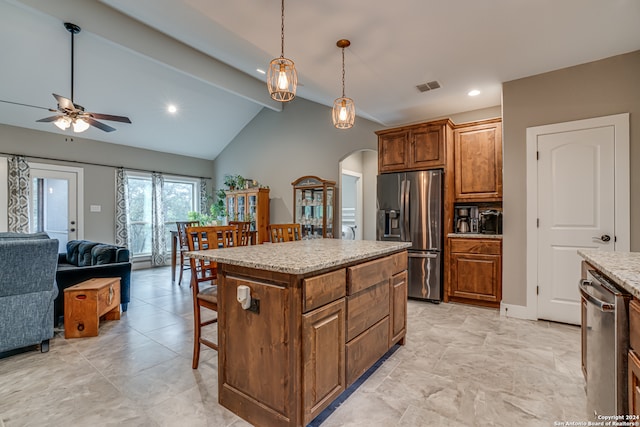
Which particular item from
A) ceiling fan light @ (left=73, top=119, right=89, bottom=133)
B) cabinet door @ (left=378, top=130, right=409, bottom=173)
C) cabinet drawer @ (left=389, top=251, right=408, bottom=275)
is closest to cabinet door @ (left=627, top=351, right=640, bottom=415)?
cabinet drawer @ (left=389, top=251, right=408, bottom=275)

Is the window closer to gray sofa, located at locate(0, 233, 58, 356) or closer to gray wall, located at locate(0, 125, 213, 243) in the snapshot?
gray wall, located at locate(0, 125, 213, 243)

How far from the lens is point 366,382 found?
2.09m

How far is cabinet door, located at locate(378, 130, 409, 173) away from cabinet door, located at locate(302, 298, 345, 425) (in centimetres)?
Answer: 299

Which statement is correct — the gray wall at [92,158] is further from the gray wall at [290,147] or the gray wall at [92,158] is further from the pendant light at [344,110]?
the pendant light at [344,110]

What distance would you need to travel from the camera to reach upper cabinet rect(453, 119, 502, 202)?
384 cm

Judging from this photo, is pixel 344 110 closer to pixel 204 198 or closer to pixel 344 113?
pixel 344 113

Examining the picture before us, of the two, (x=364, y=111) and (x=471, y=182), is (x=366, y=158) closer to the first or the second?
(x=364, y=111)

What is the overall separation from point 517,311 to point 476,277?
1.81 feet

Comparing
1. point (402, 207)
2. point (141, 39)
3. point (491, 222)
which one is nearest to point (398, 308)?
point (402, 207)

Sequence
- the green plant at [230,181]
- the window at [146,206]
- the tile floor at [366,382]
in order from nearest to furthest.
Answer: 1. the tile floor at [366,382]
2. the window at [146,206]
3. the green plant at [230,181]

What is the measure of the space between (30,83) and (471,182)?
254 inches

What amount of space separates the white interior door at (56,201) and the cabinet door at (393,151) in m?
5.59

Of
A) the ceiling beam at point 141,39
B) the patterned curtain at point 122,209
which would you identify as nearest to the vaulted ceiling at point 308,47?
the ceiling beam at point 141,39

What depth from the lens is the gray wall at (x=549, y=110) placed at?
2822 mm
